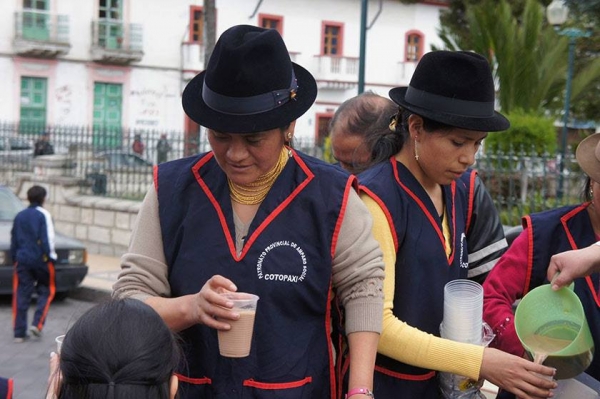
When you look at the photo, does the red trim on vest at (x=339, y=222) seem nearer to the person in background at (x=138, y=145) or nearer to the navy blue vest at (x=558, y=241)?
the navy blue vest at (x=558, y=241)

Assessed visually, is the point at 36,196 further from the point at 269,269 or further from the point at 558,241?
the point at 269,269

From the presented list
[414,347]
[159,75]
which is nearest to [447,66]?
[414,347]

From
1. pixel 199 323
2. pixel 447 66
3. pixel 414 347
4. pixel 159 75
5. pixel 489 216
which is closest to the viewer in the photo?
pixel 199 323

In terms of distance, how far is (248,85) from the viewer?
92.0 inches

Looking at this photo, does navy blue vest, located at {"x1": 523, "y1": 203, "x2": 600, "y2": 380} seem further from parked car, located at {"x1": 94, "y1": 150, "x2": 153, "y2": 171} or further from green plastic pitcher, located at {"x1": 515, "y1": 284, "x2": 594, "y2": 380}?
parked car, located at {"x1": 94, "y1": 150, "x2": 153, "y2": 171}

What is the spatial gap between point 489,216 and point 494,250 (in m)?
0.12

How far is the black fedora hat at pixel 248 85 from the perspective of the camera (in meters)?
2.32

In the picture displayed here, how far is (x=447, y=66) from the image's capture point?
8.73ft

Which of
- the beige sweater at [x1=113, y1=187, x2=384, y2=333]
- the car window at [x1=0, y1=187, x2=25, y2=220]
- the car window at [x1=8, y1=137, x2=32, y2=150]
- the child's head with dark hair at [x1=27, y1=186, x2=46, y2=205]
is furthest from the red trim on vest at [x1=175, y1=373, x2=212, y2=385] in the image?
the car window at [x1=8, y1=137, x2=32, y2=150]

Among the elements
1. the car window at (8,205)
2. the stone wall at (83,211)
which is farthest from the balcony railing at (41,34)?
the car window at (8,205)

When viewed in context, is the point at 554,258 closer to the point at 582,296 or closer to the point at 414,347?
the point at 582,296

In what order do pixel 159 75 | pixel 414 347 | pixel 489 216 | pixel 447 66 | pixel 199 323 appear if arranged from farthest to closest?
1. pixel 159 75
2. pixel 489 216
3. pixel 447 66
4. pixel 414 347
5. pixel 199 323

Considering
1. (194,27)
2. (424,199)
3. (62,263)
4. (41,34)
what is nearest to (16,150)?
(62,263)

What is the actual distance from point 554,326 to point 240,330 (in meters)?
0.95
